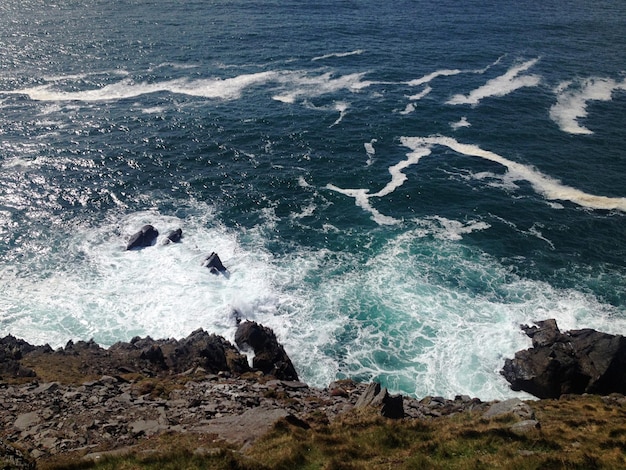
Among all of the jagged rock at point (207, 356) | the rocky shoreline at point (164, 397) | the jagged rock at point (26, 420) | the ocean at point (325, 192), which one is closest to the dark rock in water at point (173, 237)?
the ocean at point (325, 192)

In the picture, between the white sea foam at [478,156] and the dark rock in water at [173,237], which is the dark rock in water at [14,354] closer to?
the dark rock in water at [173,237]

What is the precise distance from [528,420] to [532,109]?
96684 millimetres

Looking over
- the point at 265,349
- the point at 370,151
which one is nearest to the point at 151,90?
the point at 370,151

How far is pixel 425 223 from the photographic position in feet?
263

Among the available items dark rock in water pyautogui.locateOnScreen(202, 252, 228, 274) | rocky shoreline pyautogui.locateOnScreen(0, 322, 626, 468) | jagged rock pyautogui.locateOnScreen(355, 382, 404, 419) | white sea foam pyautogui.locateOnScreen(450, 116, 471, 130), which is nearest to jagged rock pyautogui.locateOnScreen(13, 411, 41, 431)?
rocky shoreline pyautogui.locateOnScreen(0, 322, 626, 468)

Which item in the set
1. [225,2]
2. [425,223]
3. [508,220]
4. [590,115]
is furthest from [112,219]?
[225,2]

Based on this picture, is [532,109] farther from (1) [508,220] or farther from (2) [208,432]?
(2) [208,432]

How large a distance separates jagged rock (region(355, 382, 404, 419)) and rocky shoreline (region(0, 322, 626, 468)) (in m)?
0.11

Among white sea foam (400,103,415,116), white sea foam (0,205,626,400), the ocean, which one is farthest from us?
white sea foam (400,103,415,116)

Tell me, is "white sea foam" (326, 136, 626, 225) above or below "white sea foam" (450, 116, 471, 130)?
below

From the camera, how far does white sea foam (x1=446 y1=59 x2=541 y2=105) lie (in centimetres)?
11844

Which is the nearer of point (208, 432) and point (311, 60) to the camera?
point (208, 432)

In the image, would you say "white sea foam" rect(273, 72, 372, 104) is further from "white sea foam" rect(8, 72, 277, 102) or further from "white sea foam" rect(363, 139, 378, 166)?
"white sea foam" rect(363, 139, 378, 166)

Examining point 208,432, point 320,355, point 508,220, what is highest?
point 208,432
